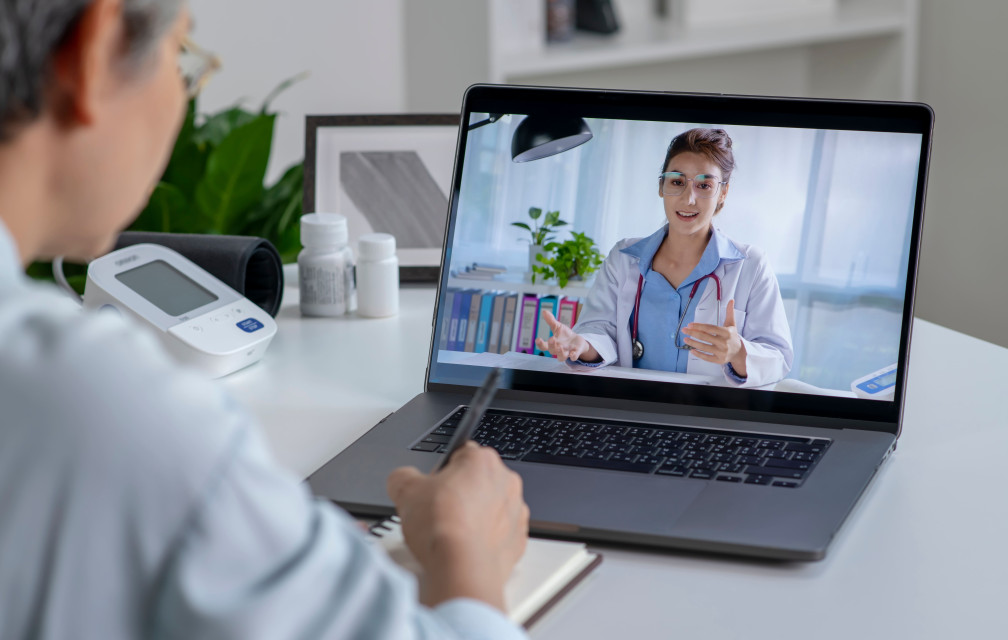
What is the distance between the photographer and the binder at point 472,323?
1.10 metres

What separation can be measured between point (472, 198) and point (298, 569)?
0.72 m

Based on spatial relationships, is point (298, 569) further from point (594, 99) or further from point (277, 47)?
point (277, 47)

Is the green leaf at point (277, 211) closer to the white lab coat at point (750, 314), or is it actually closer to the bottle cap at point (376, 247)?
the bottle cap at point (376, 247)

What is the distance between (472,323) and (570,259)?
12 centimetres

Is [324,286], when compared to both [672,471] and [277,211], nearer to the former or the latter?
[277,211]

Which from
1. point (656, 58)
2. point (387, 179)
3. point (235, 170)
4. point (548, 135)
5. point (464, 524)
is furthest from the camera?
point (656, 58)

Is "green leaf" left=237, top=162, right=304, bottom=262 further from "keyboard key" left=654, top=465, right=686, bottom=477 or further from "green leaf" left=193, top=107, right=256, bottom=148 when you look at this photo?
"keyboard key" left=654, top=465, right=686, bottom=477

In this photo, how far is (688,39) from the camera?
2.58m

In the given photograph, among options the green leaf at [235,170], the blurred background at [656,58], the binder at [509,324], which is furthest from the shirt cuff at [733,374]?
the blurred background at [656,58]

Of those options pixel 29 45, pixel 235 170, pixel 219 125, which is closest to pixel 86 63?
pixel 29 45

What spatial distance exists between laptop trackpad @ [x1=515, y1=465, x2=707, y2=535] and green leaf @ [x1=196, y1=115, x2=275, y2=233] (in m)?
1.01

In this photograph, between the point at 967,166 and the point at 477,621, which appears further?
the point at 967,166

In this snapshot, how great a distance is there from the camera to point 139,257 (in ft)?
4.24

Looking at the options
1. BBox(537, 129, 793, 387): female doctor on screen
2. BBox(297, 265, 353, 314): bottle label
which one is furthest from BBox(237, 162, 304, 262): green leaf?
BBox(537, 129, 793, 387): female doctor on screen
